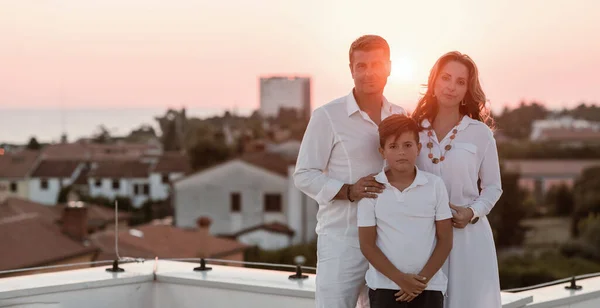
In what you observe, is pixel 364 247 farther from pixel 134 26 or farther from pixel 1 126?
pixel 1 126

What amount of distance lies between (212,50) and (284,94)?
572 cm

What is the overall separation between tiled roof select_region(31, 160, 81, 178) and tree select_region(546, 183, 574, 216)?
2464 cm

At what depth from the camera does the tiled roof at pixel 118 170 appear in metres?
40.2

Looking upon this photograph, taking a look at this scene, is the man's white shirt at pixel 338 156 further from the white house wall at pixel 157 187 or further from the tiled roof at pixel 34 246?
the white house wall at pixel 157 187

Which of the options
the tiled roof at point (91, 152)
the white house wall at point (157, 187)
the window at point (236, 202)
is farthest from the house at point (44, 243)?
the tiled roof at point (91, 152)

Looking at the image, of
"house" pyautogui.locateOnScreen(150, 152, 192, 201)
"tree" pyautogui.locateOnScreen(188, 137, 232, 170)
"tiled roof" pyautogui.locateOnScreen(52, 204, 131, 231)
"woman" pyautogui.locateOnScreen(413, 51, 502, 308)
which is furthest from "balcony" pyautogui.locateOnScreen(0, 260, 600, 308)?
"house" pyautogui.locateOnScreen(150, 152, 192, 201)

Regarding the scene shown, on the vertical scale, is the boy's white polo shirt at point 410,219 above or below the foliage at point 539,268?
above

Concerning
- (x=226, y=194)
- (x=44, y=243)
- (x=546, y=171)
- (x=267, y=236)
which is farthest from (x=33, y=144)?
(x=44, y=243)

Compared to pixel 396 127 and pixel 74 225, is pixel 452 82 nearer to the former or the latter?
pixel 396 127

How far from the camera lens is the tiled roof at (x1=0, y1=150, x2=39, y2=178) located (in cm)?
4175

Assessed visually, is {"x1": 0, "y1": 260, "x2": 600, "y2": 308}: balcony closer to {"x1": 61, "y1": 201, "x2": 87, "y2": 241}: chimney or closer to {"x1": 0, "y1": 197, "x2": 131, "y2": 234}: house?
{"x1": 61, "y1": 201, "x2": 87, "y2": 241}: chimney

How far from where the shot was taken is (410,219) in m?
2.00

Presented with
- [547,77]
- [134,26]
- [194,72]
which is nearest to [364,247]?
[134,26]

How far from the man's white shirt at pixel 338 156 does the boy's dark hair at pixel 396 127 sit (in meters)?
0.10
